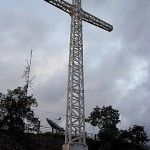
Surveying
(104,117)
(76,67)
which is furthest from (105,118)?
(76,67)

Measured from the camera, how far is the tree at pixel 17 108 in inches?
1312

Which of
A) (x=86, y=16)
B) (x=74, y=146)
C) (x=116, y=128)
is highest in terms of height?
(x=86, y=16)

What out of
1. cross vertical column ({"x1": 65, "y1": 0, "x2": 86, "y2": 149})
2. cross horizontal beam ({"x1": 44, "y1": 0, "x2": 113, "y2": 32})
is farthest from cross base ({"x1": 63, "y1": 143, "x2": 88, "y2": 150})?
cross horizontal beam ({"x1": 44, "y1": 0, "x2": 113, "y2": 32})

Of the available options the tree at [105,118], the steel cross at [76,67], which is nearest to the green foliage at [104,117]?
the tree at [105,118]

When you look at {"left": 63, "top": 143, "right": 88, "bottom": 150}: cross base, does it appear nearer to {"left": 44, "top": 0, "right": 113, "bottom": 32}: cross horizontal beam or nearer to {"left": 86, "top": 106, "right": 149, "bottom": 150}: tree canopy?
{"left": 86, "top": 106, "right": 149, "bottom": 150}: tree canopy

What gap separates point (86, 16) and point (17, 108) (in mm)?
12359

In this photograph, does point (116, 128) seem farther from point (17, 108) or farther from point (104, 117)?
point (17, 108)

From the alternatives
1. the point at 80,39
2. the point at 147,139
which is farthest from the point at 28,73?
the point at 147,139

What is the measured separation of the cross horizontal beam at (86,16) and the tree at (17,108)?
375 inches

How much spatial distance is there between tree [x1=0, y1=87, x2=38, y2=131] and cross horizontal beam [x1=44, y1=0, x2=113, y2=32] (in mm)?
9525

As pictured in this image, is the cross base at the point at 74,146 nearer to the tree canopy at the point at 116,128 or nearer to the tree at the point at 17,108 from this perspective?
the tree at the point at 17,108

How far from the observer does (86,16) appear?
37344 millimetres

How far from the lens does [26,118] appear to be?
3444cm

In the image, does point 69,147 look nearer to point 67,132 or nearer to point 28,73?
point 67,132
